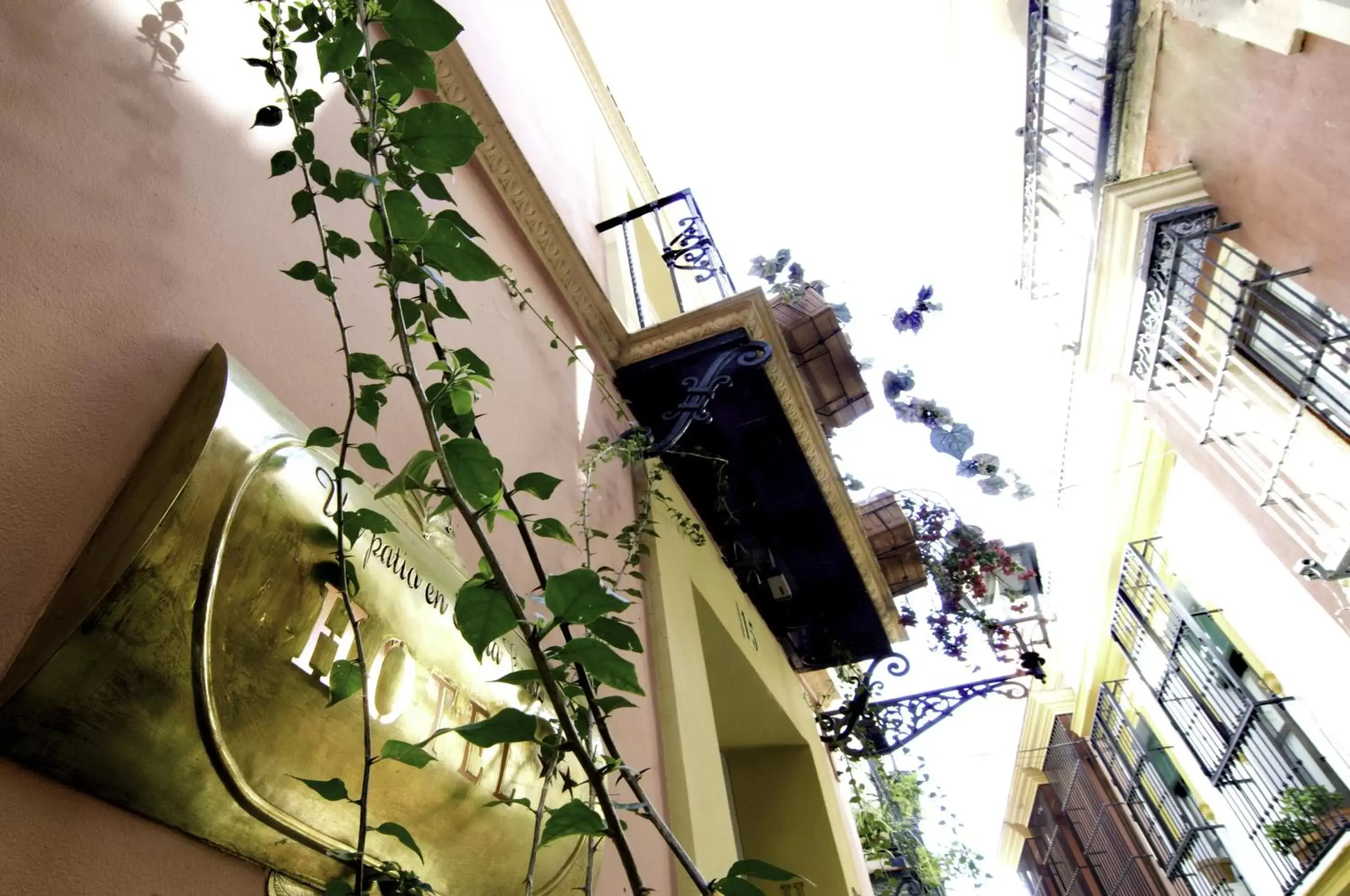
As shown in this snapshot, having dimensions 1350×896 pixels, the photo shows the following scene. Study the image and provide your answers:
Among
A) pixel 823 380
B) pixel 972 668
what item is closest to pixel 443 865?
pixel 823 380

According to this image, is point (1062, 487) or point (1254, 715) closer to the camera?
point (1254, 715)

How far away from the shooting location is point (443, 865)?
3.57 ft

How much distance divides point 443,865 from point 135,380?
0.74 metres

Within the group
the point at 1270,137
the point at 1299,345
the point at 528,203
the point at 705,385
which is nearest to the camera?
the point at 528,203

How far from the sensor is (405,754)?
0.87 m

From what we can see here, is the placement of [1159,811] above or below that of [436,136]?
above

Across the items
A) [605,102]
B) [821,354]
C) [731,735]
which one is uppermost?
[605,102]

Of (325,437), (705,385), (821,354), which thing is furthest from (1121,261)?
(325,437)

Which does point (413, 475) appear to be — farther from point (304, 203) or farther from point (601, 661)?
point (304, 203)

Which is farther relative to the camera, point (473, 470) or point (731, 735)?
point (731, 735)

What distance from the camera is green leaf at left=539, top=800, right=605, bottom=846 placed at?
70 centimetres

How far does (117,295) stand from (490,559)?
24.4 inches

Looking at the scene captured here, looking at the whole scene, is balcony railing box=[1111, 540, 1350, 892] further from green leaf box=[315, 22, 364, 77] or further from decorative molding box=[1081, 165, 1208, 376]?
green leaf box=[315, 22, 364, 77]

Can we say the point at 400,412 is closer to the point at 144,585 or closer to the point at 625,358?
the point at 144,585
